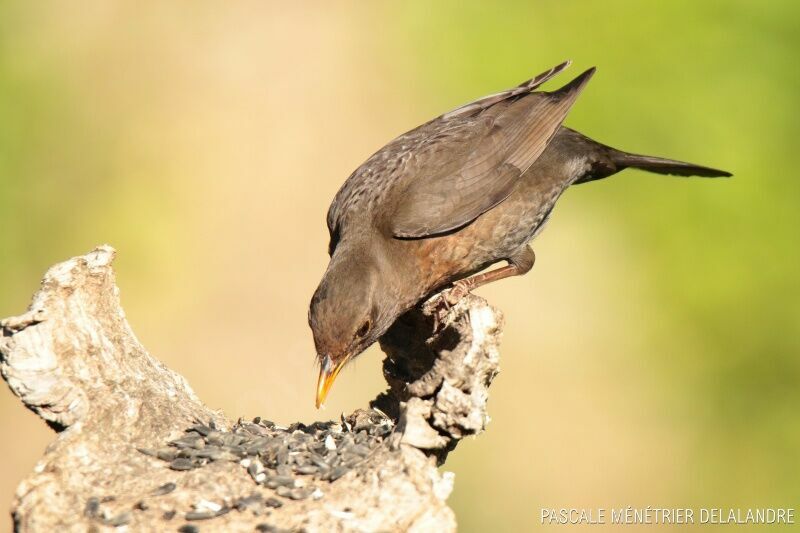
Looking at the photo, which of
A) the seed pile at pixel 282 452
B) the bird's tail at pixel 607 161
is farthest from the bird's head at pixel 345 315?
the bird's tail at pixel 607 161

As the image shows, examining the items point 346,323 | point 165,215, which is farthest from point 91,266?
point 165,215

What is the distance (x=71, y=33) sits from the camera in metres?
10.5

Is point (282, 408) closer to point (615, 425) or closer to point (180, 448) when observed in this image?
point (615, 425)

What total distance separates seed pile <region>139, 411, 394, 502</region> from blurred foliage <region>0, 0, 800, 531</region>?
11.1 feet

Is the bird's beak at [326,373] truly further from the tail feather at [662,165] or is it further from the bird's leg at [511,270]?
the tail feather at [662,165]

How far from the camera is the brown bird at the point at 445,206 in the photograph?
5910mm

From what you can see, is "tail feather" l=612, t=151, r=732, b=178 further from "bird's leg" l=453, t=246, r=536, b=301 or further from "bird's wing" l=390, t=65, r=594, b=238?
"bird's leg" l=453, t=246, r=536, b=301

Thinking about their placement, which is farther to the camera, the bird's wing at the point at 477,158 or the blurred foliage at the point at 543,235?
the blurred foliage at the point at 543,235

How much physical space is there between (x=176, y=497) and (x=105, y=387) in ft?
2.33

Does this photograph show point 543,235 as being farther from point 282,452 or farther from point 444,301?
point 282,452

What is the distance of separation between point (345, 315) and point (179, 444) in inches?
50.4

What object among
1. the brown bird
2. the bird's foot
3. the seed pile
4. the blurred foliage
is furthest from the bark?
the blurred foliage

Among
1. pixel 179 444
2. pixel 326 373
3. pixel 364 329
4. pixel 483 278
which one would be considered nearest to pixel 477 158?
pixel 483 278

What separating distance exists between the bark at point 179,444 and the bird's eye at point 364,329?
69cm
